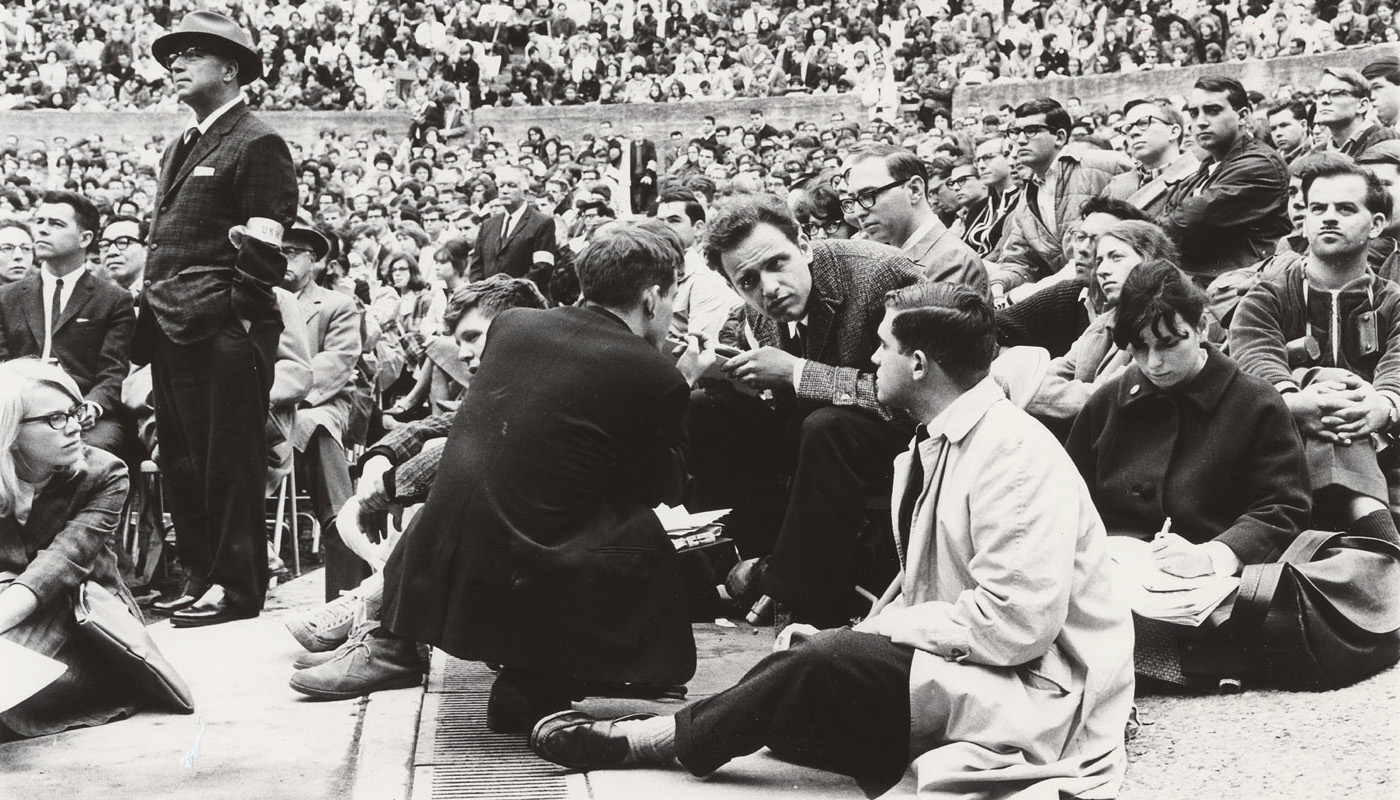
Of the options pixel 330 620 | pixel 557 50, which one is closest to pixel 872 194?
pixel 330 620

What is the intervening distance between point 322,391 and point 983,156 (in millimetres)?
3808

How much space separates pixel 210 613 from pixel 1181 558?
11.5 ft

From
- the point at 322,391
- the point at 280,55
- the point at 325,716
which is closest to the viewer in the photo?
the point at 325,716

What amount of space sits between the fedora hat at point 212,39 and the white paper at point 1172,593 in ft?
12.1

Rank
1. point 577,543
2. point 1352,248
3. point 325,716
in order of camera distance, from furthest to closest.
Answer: point 1352,248, point 325,716, point 577,543

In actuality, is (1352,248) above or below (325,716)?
above

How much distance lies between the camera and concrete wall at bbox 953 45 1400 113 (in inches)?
730

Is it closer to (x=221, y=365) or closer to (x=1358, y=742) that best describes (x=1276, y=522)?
(x=1358, y=742)

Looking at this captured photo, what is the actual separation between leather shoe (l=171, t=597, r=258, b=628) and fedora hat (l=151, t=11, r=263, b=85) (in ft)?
6.44

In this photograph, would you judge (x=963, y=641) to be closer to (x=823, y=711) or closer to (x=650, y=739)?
(x=823, y=711)

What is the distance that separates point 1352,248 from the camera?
15.4ft

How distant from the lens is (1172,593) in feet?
13.0

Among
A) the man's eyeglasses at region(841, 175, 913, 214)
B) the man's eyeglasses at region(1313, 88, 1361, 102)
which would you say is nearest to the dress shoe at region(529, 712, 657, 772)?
the man's eyeglasses at region(841, 175, 913, 214)

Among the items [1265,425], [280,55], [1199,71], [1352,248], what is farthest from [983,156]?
[280,55]
